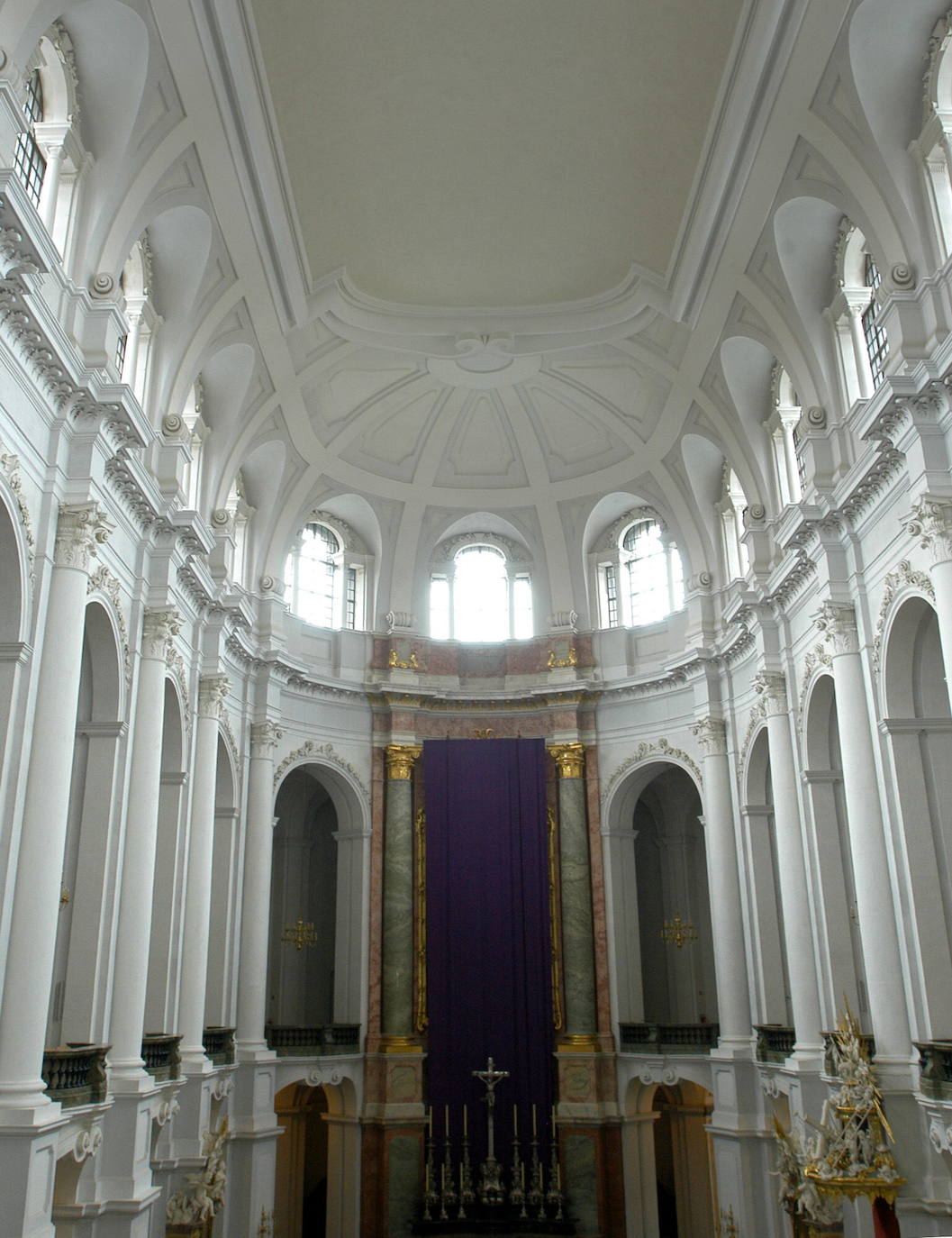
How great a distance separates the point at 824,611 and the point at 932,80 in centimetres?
770

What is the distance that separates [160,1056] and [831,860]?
38.0 ft

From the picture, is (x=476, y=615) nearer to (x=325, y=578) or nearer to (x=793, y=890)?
(x=325, y=578)

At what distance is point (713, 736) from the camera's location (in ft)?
83.8

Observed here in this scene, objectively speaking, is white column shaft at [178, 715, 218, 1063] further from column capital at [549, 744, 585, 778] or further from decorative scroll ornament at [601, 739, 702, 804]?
decorative scroll ornament at [601, 739, 702, 804]

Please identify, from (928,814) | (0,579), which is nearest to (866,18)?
(928,814)

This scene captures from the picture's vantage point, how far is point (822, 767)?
2078 cm

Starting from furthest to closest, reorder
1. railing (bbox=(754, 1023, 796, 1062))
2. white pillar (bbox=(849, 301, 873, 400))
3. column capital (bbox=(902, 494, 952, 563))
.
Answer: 1. railing (bbox=(754, 1023, 796, 1062))
2. white pillar (bbox=(849, 301, 873, 400))
3. column capital (bbox=(902, 494, 952, 563))

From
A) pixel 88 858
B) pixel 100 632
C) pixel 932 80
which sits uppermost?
pixel 932 80

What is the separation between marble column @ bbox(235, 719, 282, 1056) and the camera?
77.0 feet

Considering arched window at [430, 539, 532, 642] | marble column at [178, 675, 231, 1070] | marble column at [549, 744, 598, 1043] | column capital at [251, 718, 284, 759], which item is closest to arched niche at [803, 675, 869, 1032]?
marble column at [549, 744, 598, 1043]

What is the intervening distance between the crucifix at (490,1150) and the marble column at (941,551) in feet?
47.5

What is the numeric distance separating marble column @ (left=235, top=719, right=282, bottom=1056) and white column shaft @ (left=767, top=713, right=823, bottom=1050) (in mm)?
10452

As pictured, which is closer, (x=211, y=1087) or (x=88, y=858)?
(x=88, y=858)

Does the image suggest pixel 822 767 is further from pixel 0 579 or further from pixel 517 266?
pixel 0 579
